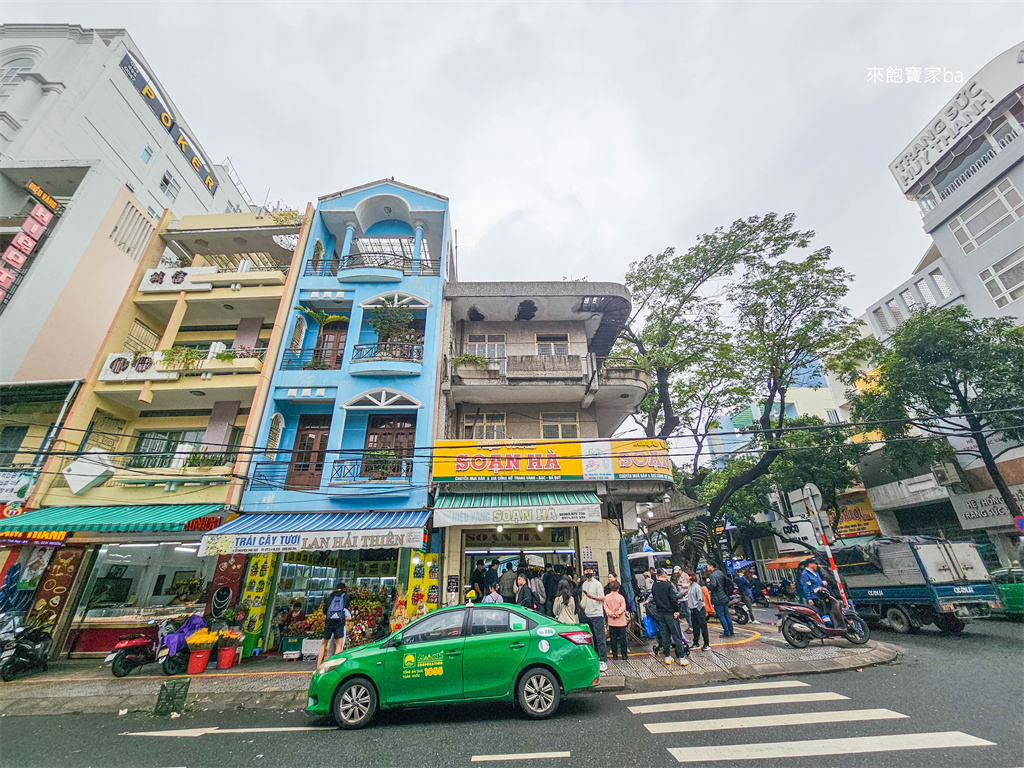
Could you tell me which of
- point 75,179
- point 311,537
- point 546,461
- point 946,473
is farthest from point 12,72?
point 946,473

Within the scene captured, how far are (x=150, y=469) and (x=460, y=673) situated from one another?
1232 centimetres

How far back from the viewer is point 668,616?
8.95m

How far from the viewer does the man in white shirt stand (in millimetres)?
8930

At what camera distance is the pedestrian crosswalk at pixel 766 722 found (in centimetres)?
446

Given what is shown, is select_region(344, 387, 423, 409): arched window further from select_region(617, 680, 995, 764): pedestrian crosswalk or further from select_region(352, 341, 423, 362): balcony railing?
select_region(617, 680, 995, 764): pedestrian crosswalk

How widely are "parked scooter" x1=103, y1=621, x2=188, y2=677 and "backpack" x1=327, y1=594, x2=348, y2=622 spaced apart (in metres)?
4.23

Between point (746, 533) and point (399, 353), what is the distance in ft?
102

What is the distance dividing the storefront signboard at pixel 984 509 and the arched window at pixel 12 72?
158 ft

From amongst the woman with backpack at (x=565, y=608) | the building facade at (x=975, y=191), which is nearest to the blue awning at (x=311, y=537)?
the woman with backpack at (x=565, y=608)

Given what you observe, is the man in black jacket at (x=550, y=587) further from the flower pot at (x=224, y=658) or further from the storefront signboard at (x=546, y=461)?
the flower pot at (x=224, y=658)

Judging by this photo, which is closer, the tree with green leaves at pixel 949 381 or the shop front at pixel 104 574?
the shop front at pixel 104 574

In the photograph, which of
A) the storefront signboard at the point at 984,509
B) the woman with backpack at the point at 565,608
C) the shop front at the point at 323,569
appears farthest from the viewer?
the storefront signboard at the point at 984,509

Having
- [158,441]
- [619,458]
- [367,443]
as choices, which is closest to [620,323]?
[619,458]

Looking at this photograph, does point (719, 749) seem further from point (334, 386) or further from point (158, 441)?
point (158, 441)
